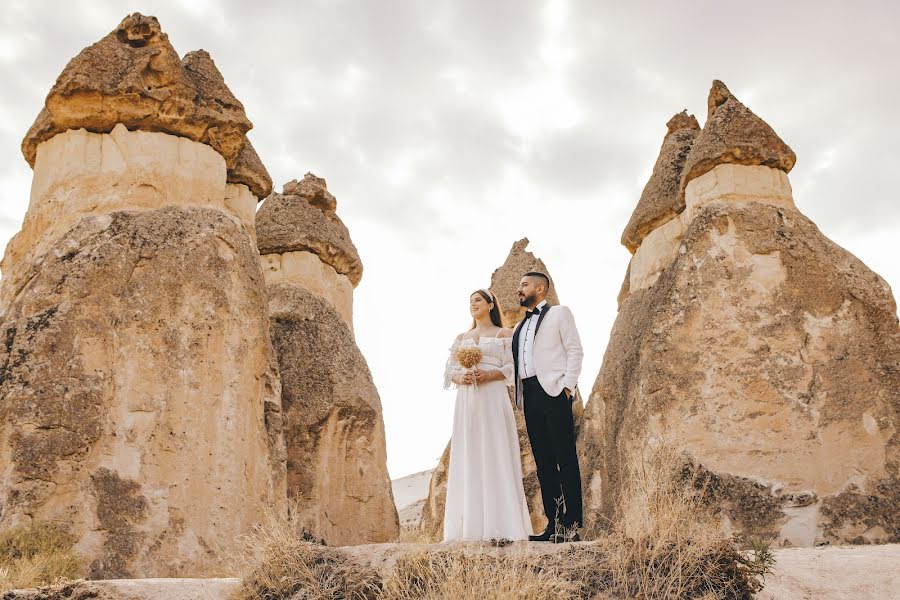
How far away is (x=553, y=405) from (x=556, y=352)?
32 centimetres

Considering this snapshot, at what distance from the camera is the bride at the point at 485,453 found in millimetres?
5277

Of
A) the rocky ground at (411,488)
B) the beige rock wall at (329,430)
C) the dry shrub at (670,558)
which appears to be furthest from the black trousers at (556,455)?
the rocky ground at (411,488)

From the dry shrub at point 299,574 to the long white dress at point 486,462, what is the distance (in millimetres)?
674

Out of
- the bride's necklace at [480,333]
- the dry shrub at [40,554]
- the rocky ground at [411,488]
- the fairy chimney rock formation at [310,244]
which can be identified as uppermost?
the fairy chimney rock formation at [310,244]

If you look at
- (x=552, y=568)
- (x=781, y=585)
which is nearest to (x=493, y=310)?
(x=552, y=568)

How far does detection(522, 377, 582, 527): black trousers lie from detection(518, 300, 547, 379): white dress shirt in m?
0.07

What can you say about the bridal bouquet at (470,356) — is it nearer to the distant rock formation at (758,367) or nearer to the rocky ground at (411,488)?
the distant rock formation at (758,367)

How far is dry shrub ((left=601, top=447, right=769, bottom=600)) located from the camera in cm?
433

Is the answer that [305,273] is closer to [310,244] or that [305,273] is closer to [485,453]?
[310,244]

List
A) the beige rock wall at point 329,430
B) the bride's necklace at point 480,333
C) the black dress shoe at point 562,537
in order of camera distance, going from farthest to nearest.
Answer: the beige rock wall at point 329,430, the bride's necklace at point 480,333, the black dress shoe at point 562,537

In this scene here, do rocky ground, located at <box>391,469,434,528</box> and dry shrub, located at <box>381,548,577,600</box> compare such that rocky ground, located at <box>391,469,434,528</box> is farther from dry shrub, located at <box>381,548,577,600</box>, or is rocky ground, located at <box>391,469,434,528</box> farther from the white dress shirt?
dry shrub, located at <box>381,548,577,600</box>

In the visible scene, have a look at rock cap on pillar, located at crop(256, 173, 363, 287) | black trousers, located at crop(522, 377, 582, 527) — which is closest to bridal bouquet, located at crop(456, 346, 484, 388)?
black trousers, located at crop(522, 377, 582, 527)

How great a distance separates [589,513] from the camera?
10008mm

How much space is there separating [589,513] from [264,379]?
13.1ft
